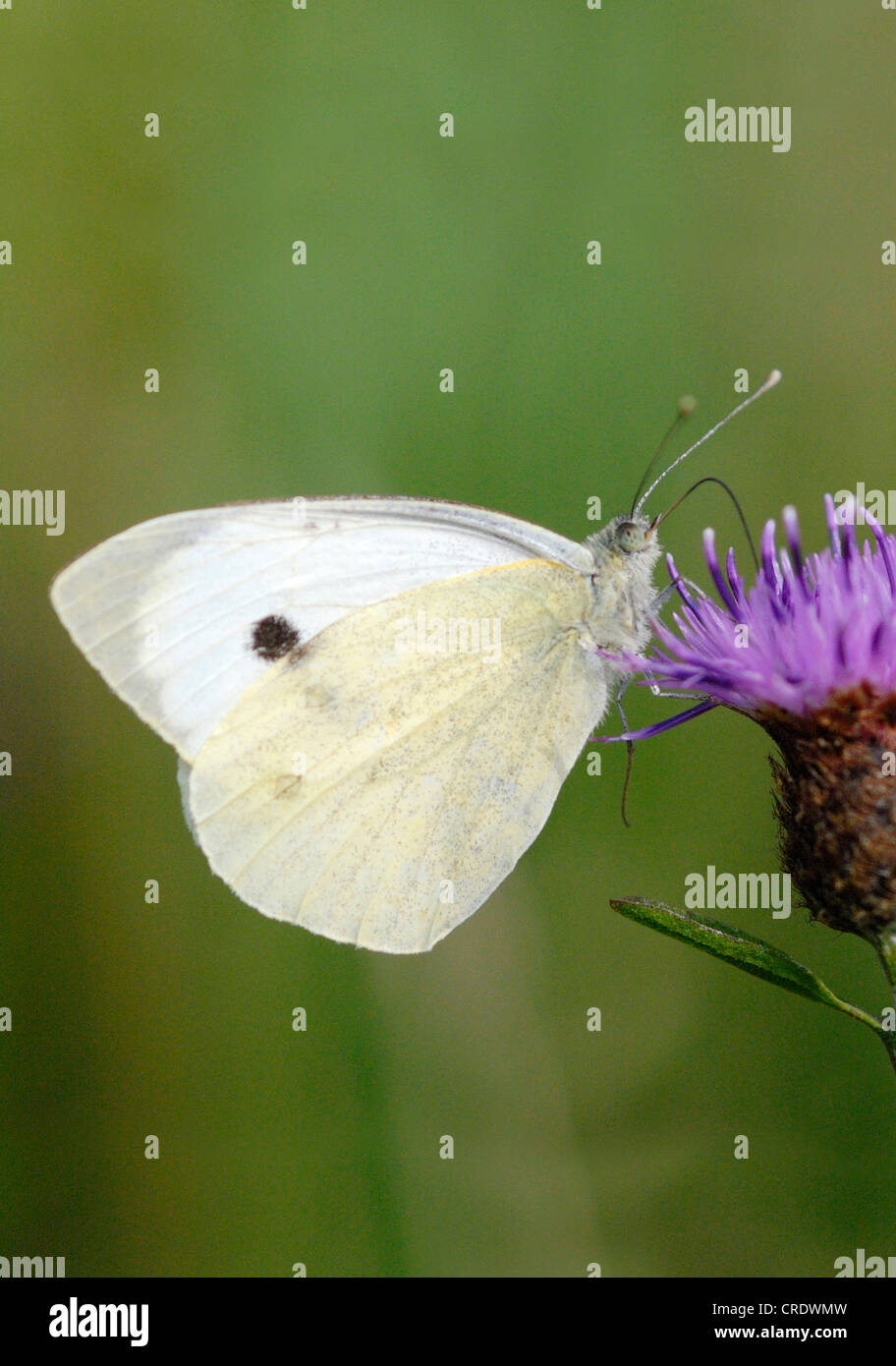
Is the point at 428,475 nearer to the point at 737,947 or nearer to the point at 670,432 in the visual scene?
the point at 670,432

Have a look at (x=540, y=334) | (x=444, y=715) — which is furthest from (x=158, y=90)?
(x=444, y=715)

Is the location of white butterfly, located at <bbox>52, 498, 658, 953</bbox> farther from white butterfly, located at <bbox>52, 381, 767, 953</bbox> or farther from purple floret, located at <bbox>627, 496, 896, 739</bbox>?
purple floret, located at <bbox>627, 496, 896, 739</bbox>

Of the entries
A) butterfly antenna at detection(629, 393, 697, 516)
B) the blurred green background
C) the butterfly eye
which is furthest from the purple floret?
the blurred green background

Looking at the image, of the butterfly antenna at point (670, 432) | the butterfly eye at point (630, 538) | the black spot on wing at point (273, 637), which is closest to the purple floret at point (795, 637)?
the butterfly eye at point (630, 538)
